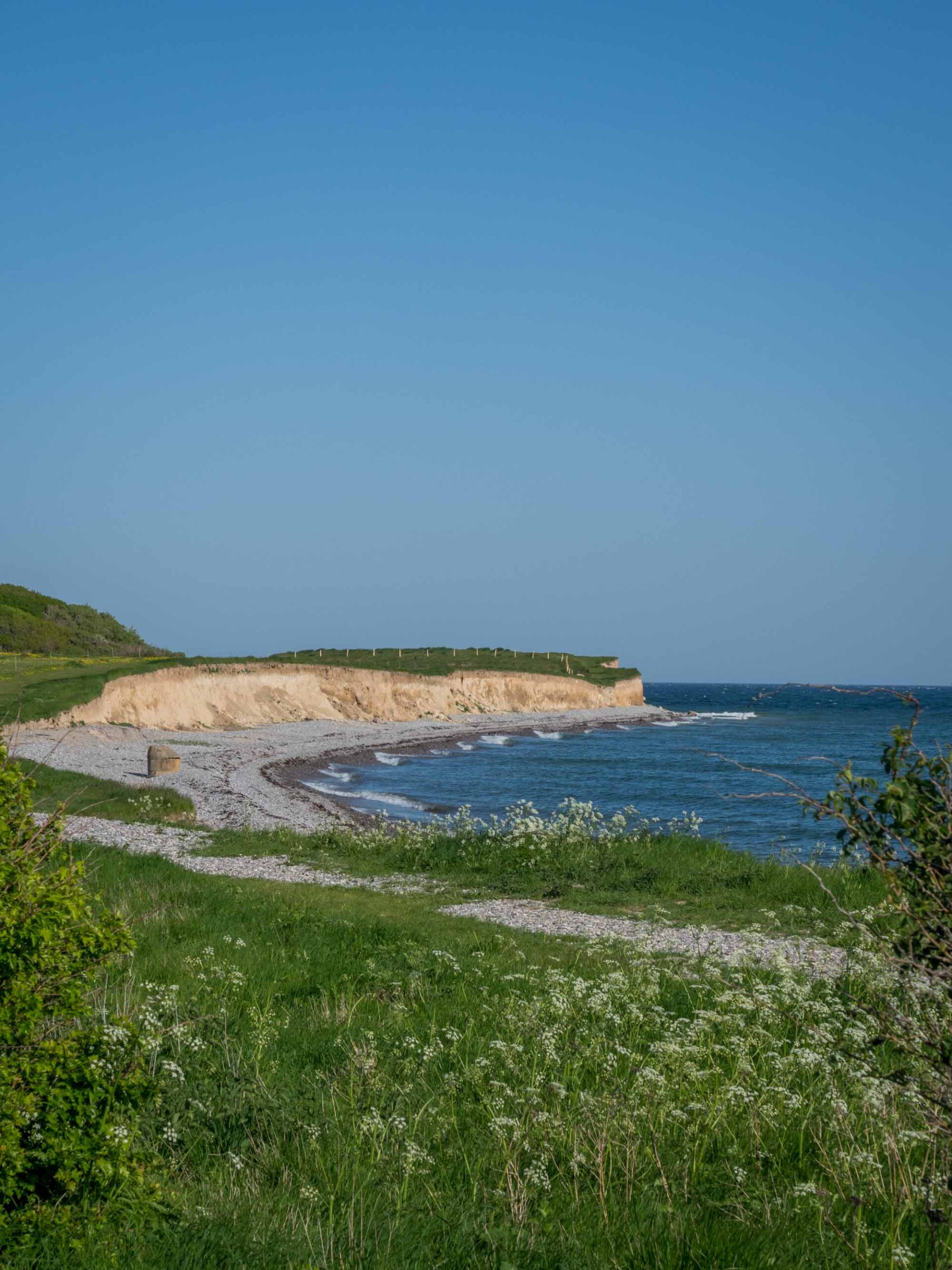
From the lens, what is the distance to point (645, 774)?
46.8 meters

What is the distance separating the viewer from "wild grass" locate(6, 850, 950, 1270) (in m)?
4.13

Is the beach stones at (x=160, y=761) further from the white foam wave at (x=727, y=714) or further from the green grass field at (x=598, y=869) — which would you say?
the white foam wave at (x=727, y=714)

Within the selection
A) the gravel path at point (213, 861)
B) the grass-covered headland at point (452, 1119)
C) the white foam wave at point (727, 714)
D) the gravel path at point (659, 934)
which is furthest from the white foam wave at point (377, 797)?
the white foam wave at point (727, 714)

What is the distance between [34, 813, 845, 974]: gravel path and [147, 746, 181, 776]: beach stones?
438 inches

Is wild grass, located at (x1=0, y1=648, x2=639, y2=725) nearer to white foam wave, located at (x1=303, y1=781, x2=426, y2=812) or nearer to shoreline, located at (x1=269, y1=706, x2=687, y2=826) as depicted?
shoreline, located at (x1=269, y1=706, x2=687, y2=826)

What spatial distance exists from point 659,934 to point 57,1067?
10657 mm

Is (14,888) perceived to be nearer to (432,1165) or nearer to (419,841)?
(432,1165)

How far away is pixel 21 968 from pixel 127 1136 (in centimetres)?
91

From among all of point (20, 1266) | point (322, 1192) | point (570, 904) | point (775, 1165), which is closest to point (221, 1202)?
point (322, 1192)

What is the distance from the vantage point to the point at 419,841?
21.0 m

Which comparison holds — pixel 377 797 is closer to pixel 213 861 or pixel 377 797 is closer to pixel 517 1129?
pixel 213 861

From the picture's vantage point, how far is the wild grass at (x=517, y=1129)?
163 inches

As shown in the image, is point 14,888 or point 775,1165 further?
point 775,1165

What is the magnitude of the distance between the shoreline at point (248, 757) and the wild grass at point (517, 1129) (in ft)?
12.6
